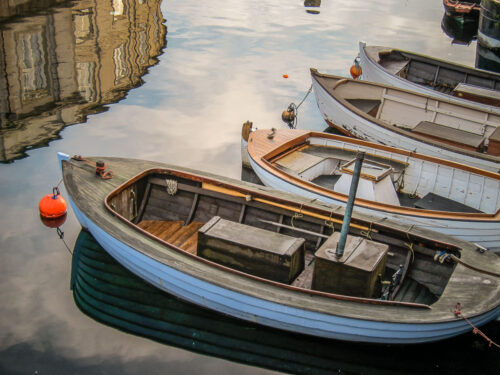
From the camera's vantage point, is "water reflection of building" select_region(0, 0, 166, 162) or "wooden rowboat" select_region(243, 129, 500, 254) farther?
"water reflection of building" select_region(0, 0, 166, 162)

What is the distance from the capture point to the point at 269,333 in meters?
9.89

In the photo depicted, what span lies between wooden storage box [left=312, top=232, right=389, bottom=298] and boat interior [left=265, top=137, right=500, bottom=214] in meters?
3.11

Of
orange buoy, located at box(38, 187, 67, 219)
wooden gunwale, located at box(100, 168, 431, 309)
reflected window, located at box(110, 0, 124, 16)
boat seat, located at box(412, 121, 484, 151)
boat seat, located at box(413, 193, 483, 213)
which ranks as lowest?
orange buoy, located at box(38, 187, 67, 219)

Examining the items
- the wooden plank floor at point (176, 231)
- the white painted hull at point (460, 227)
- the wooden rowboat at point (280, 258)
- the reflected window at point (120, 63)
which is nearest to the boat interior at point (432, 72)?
the white painted hull at point (460, 227)

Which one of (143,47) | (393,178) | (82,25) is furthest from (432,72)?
(82,25)

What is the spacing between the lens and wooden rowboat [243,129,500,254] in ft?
37.3

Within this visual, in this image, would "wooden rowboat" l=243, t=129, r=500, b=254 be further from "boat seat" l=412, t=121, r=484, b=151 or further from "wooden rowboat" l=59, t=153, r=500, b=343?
"boat seat" l=412, t=121, r=484, b=151

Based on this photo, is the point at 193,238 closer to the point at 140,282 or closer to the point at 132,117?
the point at 140,282

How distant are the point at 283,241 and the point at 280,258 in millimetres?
481

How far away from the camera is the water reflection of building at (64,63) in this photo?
19.5m

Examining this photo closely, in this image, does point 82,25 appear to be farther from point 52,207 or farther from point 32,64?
point 52,207

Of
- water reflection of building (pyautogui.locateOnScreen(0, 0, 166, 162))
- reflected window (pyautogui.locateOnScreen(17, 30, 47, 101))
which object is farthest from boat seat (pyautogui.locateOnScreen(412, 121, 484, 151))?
reflected window (pyautogui.locateOnScreen(17, 30, 47, 101))

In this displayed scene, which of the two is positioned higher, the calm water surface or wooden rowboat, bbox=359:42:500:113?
wooden rowboat, bbox=359:42:500:113

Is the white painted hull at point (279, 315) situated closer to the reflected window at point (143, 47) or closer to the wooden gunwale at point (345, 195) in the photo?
the wooden gunwale at point (345, 195)
